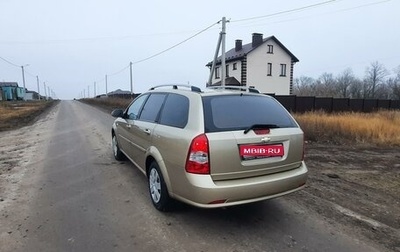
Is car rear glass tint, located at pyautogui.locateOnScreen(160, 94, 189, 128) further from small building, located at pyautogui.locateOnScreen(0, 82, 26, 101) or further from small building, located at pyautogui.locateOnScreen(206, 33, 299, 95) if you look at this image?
small building, located at pyautogui.locateOnScreen(0, 82, 26, 101)

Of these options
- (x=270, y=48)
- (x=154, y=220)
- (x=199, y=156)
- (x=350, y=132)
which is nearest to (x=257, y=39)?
(x=270, y=48)

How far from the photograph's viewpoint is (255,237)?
11.9 feet

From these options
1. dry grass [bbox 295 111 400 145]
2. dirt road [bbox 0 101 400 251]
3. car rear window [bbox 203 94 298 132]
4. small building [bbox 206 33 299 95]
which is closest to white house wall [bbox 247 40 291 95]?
small building [bbox 206 33 299 95]

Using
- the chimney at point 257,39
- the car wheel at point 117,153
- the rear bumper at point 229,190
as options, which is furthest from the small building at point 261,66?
the rear bumper at point 229,190

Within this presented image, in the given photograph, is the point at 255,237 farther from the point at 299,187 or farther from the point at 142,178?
the point at 142,178

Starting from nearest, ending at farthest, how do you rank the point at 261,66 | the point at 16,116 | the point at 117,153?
the point at 117,153 → the point at 16,116 → the point at 261,66

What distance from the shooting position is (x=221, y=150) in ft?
11.7

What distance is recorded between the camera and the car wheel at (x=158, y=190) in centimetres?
416

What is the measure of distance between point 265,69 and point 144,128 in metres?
37.4

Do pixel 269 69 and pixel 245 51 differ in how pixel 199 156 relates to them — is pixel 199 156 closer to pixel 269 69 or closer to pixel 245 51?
pixel 245 51

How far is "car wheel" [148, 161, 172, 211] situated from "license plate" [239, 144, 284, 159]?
116 cm

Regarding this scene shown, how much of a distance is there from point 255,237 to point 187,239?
0.77m

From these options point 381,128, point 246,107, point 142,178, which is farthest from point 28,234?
point 381,128

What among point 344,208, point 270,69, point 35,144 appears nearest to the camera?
Answer: point 344,208
